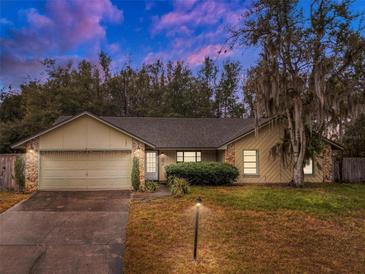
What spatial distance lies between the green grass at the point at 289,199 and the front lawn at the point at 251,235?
0.04 meters

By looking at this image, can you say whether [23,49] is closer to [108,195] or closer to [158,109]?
[108,195]

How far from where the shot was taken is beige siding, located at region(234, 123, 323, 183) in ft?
51.2

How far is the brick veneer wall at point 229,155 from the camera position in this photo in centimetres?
1544

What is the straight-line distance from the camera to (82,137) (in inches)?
522

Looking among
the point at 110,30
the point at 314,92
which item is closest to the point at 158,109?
the point at 110,30

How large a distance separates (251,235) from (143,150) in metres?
8.03

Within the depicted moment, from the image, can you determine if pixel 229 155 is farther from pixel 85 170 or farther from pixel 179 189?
pixel 85 170

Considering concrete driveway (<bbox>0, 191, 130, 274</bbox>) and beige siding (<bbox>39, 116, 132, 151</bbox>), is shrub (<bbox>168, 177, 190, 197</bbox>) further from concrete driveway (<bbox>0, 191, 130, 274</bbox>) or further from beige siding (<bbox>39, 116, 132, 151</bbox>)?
beige siding (<bbox>39, 116, 132, 151</bbox>)

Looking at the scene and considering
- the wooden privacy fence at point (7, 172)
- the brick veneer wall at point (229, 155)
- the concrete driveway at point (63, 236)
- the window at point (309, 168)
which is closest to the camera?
the concrete driveway at point (63, 236)

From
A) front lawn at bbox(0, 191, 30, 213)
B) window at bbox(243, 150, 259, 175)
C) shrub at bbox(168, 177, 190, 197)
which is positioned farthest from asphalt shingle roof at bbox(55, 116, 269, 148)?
front lawn at bbox(0, 191, 30, 213)

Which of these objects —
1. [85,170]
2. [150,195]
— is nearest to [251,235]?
[150,195]

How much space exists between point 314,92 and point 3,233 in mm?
14069

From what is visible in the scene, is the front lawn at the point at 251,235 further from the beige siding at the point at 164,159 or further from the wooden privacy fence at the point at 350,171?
the wooden privacy fence at the point at 350,171

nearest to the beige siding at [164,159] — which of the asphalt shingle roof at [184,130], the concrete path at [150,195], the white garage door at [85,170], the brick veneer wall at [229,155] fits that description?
the asphalt shingle roof at [184,130]
